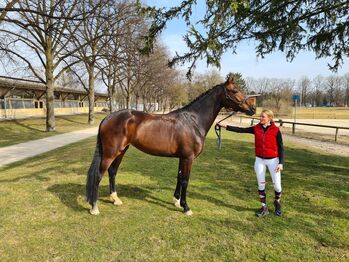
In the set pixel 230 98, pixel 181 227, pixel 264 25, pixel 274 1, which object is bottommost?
pixel 181 227

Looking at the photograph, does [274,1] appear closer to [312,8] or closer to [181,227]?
[312,8]

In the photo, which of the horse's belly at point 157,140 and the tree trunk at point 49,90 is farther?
the tree trunk at point 49,90

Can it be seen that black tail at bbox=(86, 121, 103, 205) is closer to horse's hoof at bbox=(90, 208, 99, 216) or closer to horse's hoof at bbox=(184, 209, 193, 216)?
horse's hoof at bbox=(90, 208, 99, 216)

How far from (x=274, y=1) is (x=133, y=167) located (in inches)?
222

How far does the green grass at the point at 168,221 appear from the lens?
3.26m

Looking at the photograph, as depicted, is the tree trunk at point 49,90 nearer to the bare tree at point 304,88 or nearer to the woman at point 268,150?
the woman at point 268,150

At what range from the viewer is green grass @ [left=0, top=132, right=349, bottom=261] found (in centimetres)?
326

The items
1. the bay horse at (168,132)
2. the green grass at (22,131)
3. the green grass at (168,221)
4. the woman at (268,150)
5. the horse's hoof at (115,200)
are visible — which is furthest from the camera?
the green grass at (22,131)

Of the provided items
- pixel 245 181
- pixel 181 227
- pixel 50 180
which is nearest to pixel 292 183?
pixel 245 181

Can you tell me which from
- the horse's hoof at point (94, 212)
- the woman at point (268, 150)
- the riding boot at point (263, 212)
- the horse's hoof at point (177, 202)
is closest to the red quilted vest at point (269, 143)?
the woman at point (268, 150)

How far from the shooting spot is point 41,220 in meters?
4.08

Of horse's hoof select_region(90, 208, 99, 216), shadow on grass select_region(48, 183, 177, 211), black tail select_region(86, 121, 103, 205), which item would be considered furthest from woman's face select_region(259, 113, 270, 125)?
horse's hoof select_region(90, 208, 99, 216)

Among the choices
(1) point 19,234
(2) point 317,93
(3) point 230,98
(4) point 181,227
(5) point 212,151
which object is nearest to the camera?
(1) point 19,234

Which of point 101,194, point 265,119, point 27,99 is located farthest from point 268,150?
point 27,99
